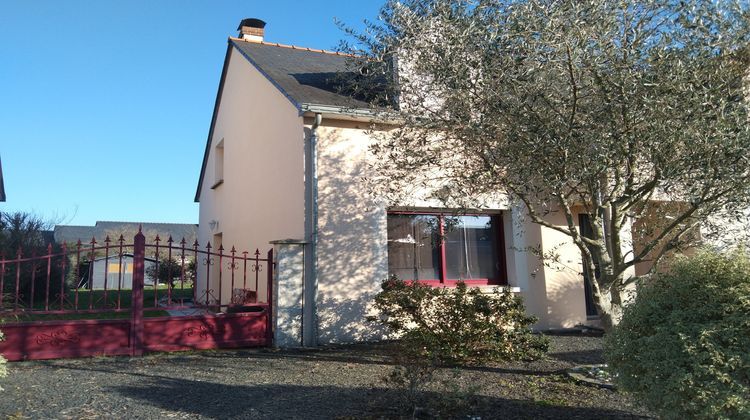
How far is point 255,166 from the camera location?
37.0ft

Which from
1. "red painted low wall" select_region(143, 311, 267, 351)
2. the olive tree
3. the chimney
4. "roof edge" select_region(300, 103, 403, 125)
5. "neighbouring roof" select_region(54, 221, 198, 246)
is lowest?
"red painted low wall" select_region(143, 311, 267, 351)

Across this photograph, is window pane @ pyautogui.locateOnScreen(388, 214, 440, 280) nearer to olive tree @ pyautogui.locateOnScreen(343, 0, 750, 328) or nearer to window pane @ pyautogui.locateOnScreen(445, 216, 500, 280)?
Answer: window pane @ pyautogui.locateOnScreen(445, 216, 500, 280)

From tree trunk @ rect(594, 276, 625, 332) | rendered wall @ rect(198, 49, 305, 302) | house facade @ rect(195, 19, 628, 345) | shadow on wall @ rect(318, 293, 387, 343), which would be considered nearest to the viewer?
tree trunk @ rect(594, 276, 625, 332)

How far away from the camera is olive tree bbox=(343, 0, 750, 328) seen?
4.72 meters

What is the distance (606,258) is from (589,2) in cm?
280

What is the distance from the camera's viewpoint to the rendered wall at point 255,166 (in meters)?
9.21

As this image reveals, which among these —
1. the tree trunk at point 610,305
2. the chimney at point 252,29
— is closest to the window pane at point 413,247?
the tree trunk at point 610,305

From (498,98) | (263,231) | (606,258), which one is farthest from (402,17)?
(263,231)

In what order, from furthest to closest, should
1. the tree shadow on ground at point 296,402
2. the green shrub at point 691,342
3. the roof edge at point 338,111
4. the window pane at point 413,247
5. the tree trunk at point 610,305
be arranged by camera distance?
the window pane at point 413,247, the roof edge at point 338,111, the tree trunk at point 610,305, the tree shadow on ground at point 296,402, the green shrub at point 691,342

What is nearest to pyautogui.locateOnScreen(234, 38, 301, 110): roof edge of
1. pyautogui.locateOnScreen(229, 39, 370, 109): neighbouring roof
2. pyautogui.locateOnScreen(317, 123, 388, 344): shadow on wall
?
pyautogui.locateOnScreen(229, 39, 370, 109): neighbouring roof

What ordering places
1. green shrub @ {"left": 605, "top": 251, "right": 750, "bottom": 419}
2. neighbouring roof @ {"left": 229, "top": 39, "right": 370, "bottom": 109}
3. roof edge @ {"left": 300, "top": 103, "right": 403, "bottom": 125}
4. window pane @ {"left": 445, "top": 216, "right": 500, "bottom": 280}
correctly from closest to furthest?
green shrub @ {"left": 605, "top": 251, "right": 750, "bottom": 419} < roof edge @ {"left": 300, "top": 103, "right": 403, "bottom": 125} < neighbouring roof @ {"left": 229, "top": 39, "right": 370, "bottom": 109} < window pane @ {"left": 445, "top": 216, "right": 500, "bottom": 280}

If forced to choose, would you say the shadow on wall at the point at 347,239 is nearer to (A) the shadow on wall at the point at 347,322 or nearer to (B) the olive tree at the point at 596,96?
(A) the shadow on wall at the point at 347,322

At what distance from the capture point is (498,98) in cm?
553

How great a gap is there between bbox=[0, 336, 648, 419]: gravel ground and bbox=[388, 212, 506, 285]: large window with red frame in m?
2.22
